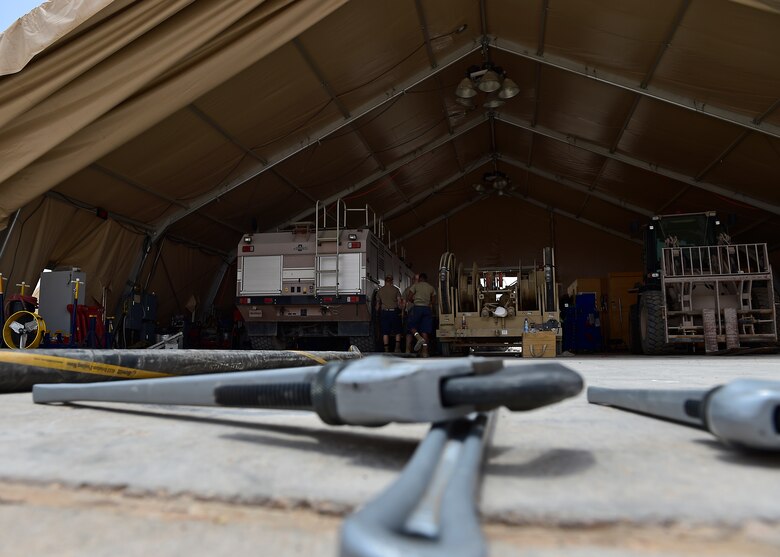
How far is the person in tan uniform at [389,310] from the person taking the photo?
10.2 meters

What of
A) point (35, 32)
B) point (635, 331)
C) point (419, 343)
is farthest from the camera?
point (635, 331)

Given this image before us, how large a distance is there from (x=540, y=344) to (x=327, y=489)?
839 centimetres

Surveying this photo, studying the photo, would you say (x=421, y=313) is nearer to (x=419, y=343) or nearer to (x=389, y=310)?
(x=389, y=310)

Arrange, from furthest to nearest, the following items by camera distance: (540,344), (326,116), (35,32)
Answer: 1. (326,116)
2. (540,344)
3. (35,32)

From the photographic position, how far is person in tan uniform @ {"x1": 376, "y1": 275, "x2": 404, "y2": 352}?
10195mm

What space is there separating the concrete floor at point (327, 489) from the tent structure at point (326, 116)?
5.60 m

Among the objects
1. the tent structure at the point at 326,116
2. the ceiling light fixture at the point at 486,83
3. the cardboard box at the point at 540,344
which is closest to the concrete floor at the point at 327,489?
the tent structure at the point at 326,116

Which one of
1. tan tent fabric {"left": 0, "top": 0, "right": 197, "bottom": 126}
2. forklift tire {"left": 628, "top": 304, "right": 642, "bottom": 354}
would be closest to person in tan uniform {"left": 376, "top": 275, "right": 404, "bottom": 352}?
forklift tire {"left": 628, "top": 304, "right": 642, "bottom": 354}

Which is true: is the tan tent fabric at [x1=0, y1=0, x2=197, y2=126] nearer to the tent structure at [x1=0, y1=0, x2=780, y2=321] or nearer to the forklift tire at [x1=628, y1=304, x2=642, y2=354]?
the tent structure at [x1=0, y1=0, x2=780, y2=321]

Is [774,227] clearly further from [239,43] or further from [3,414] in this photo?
[3,414]

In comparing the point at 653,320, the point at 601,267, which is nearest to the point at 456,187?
the point at 601,267

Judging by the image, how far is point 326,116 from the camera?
10008mm

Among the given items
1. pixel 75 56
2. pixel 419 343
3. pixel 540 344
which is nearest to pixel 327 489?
pixel 75 56

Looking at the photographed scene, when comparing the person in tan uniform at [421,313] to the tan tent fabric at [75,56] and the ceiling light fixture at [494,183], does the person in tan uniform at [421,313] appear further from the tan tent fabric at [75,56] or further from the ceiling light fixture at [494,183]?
the ceiling light fixture at [494,183]
